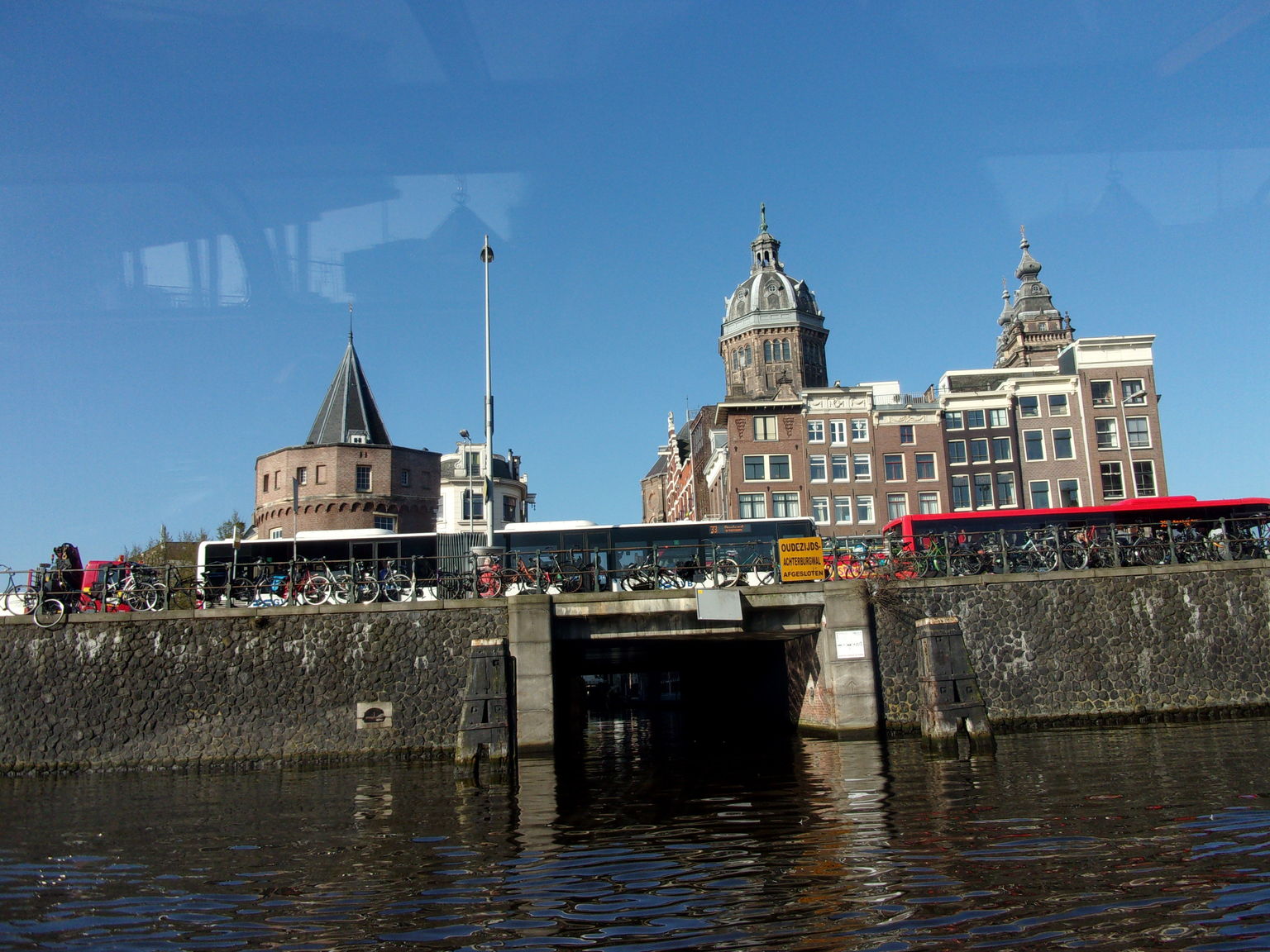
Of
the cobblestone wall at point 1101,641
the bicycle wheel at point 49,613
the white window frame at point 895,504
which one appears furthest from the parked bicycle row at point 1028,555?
the white window frame at point 895,504

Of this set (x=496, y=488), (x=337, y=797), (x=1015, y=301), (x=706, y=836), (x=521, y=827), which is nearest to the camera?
(x=706, y=836)

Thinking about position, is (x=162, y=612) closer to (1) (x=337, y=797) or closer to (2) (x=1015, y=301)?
(1) (x=337, y=797)

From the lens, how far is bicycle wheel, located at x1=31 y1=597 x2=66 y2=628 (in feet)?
89.5

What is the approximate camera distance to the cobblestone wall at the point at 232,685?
2664cm

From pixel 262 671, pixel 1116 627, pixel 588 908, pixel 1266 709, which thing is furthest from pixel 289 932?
pixel 1266 709

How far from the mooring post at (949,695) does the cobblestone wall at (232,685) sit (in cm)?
1150

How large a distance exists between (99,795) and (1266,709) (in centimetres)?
→ 3038

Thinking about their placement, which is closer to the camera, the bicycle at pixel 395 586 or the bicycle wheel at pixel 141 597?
the bicycle wheel at pixel 141 597

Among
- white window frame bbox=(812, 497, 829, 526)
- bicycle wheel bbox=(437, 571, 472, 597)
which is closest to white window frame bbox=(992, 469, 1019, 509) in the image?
white window frame bbox=(812, 497, 829, 526)

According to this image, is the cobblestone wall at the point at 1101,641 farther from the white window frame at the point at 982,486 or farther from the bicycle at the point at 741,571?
the white window frame at the point at 982,486

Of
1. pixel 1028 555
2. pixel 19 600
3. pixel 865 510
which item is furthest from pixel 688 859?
pixel 865 510

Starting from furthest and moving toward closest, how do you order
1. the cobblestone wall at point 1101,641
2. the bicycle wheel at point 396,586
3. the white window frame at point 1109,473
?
the white window frame at point 1109,473 < the bicycle wheel at point 396,586 < the cobblestone wall at point 1101,641

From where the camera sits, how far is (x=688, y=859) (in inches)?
488

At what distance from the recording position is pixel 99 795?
70.5ft
